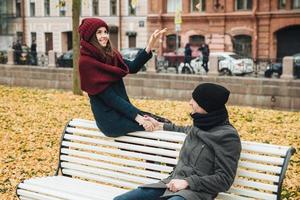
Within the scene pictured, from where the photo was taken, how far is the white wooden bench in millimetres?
4871

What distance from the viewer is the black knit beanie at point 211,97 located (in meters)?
4.70

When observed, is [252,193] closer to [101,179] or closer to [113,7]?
[101,179]

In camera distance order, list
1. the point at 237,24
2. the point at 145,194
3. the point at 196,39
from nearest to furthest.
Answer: the point at 145,194, the point at 237,24, the point at 196,39

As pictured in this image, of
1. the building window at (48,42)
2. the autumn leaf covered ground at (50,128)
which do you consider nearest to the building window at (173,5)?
the building window at (48,42)

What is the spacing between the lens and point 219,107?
4.74 metres

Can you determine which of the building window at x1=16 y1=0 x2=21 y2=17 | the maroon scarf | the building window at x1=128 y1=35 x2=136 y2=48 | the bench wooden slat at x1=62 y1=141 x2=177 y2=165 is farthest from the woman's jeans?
the building window at x1=16 y1=0 x2=21 y2=17

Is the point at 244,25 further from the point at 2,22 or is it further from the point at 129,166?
the point at 129,166

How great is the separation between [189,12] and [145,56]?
36.6 metres

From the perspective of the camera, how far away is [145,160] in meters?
5.90

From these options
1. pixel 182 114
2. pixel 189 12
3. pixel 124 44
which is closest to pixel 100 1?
pixel 124 44

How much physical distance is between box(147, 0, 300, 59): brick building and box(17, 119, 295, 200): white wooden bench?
1220 inches

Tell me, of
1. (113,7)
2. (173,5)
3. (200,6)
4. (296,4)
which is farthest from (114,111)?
(113,7)

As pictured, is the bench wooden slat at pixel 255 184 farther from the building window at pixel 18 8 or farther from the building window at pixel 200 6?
the building window at pixel 18 8

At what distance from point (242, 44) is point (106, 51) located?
3458cm
